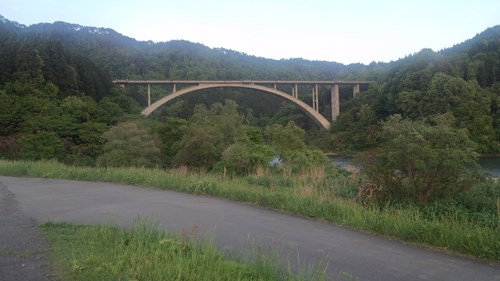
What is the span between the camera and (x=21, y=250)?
476 centimetres

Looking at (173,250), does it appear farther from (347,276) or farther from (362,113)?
(362,113)

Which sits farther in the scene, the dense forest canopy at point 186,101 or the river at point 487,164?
the dense forest canopy at point 186,101

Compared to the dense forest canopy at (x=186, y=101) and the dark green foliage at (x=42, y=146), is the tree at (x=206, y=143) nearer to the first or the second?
the dense forest canopy at (x=186, y=101)

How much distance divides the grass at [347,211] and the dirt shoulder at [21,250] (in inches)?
152

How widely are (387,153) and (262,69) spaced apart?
69.9 metres

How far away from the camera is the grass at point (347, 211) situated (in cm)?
513

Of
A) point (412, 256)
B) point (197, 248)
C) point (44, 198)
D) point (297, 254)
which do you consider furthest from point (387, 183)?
point (44, 198)

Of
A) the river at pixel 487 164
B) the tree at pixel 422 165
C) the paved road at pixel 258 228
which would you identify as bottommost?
the river at pixel 487 164

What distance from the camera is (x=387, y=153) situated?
25.9ft

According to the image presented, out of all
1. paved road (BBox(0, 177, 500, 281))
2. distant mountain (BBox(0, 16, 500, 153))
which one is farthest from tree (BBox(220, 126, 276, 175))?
distant mountain (BBox(0, 16, 500, 153))

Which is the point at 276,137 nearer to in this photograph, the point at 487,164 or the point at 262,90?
the point at 487,164

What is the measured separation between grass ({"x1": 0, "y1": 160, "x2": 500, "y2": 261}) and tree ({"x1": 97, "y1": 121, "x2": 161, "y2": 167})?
10328mm

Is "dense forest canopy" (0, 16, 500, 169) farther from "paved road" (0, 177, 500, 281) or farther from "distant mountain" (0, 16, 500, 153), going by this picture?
"paved road" (0, 177, 500, 281)

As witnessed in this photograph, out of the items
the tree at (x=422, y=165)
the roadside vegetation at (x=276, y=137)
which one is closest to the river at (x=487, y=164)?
the roadside vegetation at (x=276, y=137)
